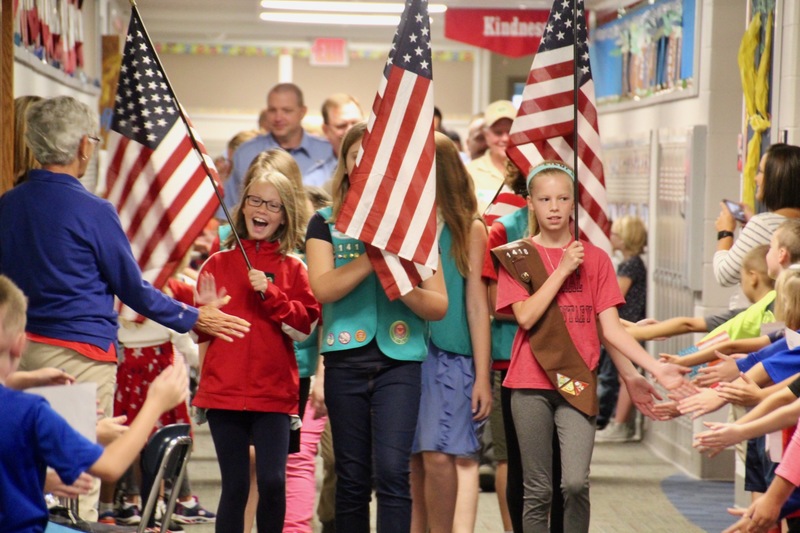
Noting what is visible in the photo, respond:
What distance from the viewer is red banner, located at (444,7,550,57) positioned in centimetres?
1027

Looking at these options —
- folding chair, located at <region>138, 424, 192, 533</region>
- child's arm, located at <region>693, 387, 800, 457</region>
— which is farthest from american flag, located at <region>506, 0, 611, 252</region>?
folding chair, located at <region>138, 424, 192, 533</region>

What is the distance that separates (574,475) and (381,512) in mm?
736

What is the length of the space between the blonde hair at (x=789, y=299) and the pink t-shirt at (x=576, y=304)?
58cm

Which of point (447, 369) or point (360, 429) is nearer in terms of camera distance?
point (360, 429)

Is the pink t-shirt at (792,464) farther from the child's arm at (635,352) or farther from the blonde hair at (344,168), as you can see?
the blonde hair at (344,168)

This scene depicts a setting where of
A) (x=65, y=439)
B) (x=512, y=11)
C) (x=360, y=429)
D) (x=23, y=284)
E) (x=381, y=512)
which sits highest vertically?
(x=512, y=11)

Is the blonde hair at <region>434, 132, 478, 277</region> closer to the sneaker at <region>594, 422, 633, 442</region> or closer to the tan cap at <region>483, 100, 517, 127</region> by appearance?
the tan cap at <region>483, 100, 517, 127</region>

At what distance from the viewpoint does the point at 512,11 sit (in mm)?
10359

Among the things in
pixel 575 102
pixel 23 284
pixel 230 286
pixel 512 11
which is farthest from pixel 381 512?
pixel 512 11

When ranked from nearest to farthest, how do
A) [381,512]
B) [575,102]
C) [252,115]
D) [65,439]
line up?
[65,439] → [381,512] → [575,102] → [252,115]

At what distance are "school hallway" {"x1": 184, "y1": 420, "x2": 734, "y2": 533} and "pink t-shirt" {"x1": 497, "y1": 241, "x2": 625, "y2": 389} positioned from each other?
1835 millimetres

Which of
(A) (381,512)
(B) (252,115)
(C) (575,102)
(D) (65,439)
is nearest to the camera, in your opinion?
(D) (65,439)

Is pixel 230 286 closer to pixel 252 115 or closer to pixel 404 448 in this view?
pixel 404 448

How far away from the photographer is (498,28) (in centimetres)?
1032
